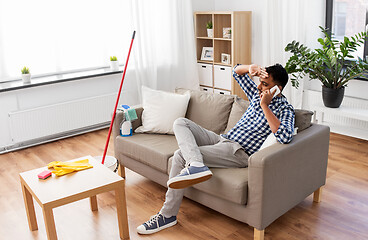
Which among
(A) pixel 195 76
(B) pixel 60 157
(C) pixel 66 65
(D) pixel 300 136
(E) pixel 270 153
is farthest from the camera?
(A) pixel 195 76

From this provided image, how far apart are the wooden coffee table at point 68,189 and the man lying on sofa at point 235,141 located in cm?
29

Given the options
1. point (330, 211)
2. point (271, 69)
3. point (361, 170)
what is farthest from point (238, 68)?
point (361, 170)

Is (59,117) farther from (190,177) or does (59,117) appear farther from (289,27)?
(289,27)

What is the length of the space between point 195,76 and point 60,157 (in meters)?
2.21

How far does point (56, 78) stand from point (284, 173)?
9.67 feet

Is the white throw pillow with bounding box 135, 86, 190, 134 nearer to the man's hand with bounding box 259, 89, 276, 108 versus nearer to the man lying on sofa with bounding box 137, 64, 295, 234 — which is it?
the man lying on sofa with bounding box 137, 64, 295, 234

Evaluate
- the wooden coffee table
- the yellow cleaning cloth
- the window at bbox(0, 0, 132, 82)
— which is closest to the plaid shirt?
the wooden coffee table

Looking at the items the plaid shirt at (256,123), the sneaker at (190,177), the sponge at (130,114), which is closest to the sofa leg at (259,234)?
the sneaker at (190,177)

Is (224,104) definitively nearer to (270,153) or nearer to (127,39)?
(270,153)

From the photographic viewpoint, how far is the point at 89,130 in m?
4.73

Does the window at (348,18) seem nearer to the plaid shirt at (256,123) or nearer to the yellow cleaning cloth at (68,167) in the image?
the plaid shirt at (256,123)

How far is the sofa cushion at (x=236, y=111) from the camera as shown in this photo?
9.66 feet

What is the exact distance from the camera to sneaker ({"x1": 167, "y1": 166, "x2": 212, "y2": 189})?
92.7 inches

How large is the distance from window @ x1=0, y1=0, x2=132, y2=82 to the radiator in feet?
1.42
